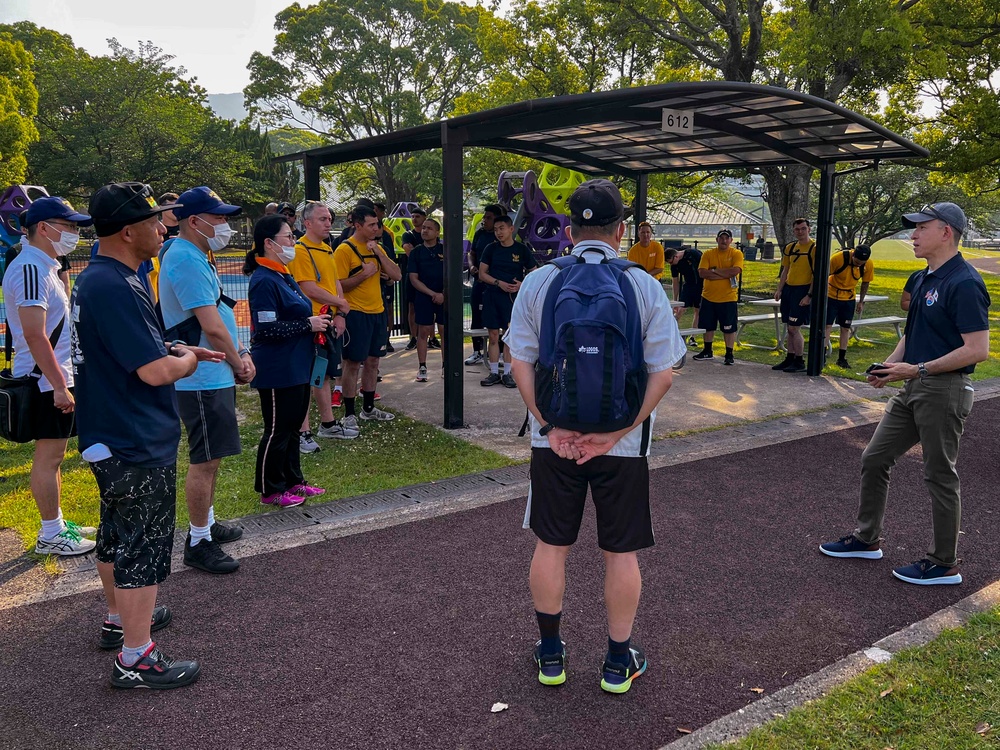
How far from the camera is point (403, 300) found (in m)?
13.0

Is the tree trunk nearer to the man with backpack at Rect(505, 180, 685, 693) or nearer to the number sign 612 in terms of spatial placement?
the number sign 612

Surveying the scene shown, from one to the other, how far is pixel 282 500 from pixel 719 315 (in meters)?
7.43

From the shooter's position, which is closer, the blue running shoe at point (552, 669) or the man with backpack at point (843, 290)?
the blue running shoe at point (552, 669)

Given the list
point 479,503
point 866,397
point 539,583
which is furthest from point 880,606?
point 866,397

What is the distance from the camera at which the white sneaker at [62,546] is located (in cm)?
430

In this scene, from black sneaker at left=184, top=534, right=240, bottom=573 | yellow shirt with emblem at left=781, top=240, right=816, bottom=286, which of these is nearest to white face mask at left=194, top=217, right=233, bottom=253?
black sneaker at left=184, top=534, right=240, bottom=573

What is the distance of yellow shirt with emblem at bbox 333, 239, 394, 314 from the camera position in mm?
6672

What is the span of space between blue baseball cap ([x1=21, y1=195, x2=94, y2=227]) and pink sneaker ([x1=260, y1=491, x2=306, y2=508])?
2063 mm

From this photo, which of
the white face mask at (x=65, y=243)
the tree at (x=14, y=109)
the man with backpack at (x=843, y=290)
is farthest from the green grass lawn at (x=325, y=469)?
the tree at (x=14, y=109)

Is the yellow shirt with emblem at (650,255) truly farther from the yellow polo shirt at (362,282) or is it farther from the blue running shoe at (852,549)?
the blue running shoe at (852,549)

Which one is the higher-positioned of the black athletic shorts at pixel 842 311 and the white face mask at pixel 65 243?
the white face mask at pixel 65 243

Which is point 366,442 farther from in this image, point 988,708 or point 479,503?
point 988,708

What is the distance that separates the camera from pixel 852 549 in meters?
4.42

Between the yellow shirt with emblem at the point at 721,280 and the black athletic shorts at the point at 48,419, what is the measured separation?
854 cm
